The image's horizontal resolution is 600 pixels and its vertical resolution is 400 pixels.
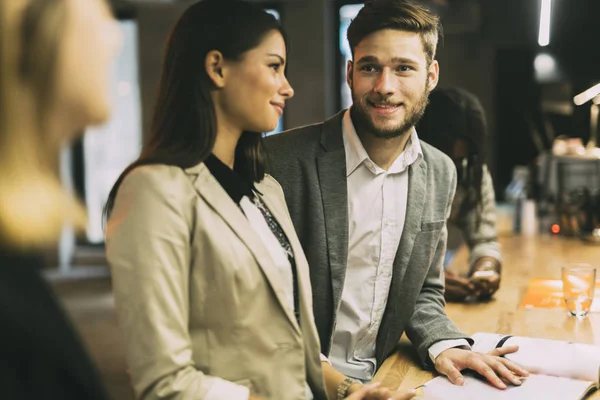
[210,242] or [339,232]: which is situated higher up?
[210,242]

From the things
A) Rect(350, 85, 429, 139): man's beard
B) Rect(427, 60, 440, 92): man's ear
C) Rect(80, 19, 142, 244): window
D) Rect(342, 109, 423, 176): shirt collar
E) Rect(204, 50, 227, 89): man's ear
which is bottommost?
Rect(80, 19, 142, 244): window

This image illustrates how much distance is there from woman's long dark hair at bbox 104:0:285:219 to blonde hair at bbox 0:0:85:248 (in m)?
0.41

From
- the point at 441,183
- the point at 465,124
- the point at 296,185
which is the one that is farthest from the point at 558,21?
the point at 296,185

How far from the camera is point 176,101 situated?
1.12 metres

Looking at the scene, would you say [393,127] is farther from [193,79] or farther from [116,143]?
[116,143]

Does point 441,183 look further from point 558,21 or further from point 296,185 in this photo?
point 558,21

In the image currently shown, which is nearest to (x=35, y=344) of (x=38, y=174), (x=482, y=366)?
(x=38, y=174)

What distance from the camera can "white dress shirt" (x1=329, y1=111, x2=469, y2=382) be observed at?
1.62m

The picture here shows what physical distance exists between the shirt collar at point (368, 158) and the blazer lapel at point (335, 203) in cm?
2

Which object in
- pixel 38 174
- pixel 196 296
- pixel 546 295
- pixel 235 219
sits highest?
pixel 38 174

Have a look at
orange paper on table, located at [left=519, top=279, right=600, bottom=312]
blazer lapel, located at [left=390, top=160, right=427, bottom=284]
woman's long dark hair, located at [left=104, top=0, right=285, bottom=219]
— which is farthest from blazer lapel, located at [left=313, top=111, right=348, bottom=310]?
orange paper on table, located at [left=519, top=279, right=600, bottom=312]

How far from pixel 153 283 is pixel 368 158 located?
0.82m

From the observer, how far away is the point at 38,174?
68 centimetres

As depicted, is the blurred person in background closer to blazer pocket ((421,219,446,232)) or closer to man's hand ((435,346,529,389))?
man's hand ((435,346,529,389))
